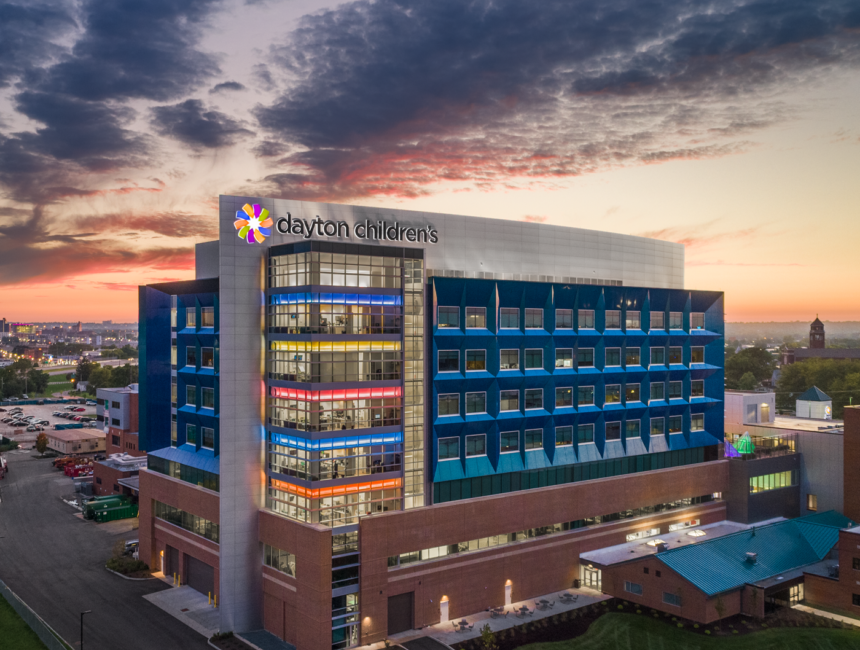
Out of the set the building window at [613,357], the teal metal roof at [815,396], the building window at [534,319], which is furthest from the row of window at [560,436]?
the teal metal roof at [815,396]

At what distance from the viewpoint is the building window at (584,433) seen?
238ft

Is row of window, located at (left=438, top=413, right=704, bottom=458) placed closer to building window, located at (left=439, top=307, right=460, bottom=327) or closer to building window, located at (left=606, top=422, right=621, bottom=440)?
building window, located at (left=606, top=422, right=621, bottom=440)

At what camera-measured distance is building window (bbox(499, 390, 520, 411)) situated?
67.3 m

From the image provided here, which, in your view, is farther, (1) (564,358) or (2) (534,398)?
(1) (564,358)

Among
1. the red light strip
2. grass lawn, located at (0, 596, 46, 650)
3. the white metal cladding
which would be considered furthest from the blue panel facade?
grass lawn, located at (0, 596, 46, 650)

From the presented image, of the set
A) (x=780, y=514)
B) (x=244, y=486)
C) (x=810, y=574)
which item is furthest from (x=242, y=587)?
(x=780, y=514)

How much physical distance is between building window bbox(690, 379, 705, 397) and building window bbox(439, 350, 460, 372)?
36.8 metres

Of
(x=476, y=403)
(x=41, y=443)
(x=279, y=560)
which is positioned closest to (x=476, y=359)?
(x=476, y=403)

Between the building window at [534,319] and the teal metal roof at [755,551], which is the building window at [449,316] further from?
the teal metal roof at [755,551]

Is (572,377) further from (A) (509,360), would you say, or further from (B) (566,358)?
(A) (509,360)

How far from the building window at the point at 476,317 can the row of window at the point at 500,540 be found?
21.0m

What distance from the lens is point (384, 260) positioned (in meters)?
59.4

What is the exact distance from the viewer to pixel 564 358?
71.9 meters

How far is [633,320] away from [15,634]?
7077 centimetres
